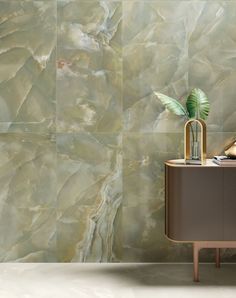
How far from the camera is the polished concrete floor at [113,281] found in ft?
9.85

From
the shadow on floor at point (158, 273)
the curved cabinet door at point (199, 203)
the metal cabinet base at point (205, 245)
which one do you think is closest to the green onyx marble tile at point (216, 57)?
the curved cabinet door at point (199, 203)

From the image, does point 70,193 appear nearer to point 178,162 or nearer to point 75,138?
point 75,138

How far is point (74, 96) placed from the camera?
3.59 metres

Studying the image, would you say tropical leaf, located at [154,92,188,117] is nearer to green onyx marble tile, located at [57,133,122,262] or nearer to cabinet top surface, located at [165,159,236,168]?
cabinet top surface, located at [165,159,236,168]

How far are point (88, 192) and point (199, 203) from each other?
0.86m

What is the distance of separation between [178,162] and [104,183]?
603 millimetres

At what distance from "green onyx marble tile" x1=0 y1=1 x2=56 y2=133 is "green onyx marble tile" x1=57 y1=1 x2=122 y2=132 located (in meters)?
0.08

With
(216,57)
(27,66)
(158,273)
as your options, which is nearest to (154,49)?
(216,57)

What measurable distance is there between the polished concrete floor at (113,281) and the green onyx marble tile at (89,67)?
0.98 meters

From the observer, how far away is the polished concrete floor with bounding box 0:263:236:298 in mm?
3002

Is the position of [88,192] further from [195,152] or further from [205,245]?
[205,245]

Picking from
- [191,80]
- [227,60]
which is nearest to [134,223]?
[191,80]

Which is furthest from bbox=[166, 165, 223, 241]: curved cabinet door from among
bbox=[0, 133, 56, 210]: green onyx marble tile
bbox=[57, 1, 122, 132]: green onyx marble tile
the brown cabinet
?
bbox=[0, 133, 56, 210]: green onyx marble tile

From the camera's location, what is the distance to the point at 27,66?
3578mm
